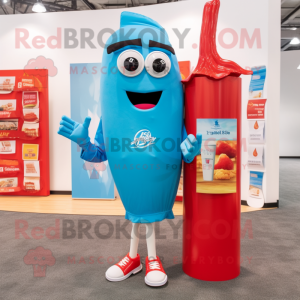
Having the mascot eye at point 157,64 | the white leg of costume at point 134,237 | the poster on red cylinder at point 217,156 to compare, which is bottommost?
the white leg of costume at point 134,237

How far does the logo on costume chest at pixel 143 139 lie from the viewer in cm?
173

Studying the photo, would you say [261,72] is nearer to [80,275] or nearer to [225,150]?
[225,150]

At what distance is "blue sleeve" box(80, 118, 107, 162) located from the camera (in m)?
1.90

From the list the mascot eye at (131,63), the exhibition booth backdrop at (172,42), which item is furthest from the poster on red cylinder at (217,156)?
the exhibition booth backdrop at (172,42)

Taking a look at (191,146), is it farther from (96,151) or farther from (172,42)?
(172,42)

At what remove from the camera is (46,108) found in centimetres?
458

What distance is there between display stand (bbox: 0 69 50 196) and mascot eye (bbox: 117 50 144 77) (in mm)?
3229

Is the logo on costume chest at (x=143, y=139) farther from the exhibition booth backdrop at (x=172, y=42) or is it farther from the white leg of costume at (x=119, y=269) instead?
the exhibition booth backdrop at (x=172, y=42)

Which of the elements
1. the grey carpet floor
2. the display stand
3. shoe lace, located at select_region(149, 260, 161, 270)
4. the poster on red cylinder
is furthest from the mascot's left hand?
the display stand

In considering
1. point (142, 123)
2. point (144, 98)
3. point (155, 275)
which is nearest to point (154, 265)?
point (155, 275)

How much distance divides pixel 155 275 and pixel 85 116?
2988 millimetres

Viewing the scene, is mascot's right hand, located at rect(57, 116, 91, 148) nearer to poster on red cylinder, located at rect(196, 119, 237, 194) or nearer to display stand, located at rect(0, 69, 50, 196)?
poster on red cylinder, located at rect(196, 119, 237, 194)

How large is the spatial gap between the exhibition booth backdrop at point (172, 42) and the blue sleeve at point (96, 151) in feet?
7.18

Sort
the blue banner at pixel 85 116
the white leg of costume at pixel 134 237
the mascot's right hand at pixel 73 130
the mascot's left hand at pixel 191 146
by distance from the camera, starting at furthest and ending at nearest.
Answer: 1. the blue banner at pixel 85 116
2. the white leg of costume at pixel 134 237
3. the mascot's right hand at pixel 73 130
4. the mascot's left hand at pixel 191 146
